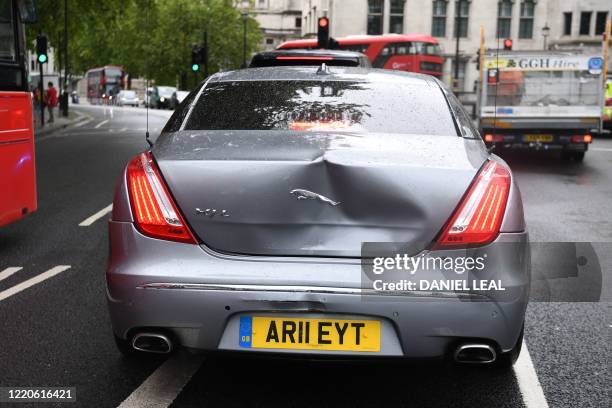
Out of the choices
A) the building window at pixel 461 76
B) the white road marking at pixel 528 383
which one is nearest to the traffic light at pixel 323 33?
the white road marking at pixel 528 383

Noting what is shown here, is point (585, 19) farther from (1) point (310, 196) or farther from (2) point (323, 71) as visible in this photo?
(1) point (310, 196)

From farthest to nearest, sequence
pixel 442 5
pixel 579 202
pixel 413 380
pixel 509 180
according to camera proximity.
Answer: pixel 442 5
pixel 579 202
pixel 413 380
pixel 509 180

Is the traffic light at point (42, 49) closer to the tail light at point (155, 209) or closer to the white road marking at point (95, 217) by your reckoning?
the white road marking at point (95, 217)

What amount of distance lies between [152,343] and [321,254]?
2.58ft

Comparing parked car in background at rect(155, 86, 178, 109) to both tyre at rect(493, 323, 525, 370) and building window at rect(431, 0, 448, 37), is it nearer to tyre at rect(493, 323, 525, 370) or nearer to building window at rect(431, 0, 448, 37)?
building window at rect(431, 0, 448, 37)

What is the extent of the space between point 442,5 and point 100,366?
7044 cm

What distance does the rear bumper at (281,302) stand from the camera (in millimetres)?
3232

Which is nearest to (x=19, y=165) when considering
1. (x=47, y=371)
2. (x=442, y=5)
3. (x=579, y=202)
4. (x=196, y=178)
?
(x=47, y=371)

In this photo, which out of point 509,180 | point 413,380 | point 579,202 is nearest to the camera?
point 509,180

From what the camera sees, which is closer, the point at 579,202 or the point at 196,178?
the point at 196,178

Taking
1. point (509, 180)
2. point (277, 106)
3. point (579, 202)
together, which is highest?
point (277, 106)

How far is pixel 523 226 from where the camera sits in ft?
11.4

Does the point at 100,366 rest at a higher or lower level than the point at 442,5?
lower

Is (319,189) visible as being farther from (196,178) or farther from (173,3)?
(173,3)
